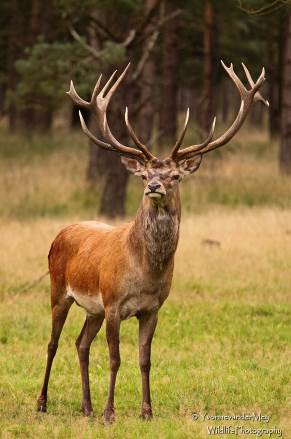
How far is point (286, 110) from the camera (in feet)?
76.9

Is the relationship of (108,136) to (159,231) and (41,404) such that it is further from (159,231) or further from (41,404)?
(41,404)

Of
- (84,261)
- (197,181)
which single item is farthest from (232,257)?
(197,181)

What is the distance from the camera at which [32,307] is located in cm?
1209

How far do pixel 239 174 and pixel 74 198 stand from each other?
15.7 ft

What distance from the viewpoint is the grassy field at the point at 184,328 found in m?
7.79

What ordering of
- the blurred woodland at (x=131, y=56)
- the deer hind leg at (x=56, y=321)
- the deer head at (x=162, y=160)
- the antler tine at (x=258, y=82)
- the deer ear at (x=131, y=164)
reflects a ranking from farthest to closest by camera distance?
the blurred woodland at (x=131, y=56), the antler tine at (x=258, y=82), the deer hind leg at (x=56, y=321), the deer ear at (x=131, y=164), the deer head at (x=162, y=160)

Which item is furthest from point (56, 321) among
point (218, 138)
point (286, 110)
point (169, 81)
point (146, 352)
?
point (169, 81)

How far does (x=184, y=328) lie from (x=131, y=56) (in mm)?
9584

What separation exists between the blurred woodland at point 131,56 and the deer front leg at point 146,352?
12.9 feet

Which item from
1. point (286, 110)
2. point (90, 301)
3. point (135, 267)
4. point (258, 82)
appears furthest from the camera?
point (286, 110)

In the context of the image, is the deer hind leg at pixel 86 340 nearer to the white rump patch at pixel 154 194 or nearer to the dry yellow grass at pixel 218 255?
the white rump patch at pixel 154 194

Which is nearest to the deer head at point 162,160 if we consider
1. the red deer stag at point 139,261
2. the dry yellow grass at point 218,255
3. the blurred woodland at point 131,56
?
the red deer stag at point 139,261

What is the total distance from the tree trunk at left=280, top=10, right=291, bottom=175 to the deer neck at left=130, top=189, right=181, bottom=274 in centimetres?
1578

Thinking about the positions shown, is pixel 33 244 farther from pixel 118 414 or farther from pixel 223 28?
pixel 223 28
